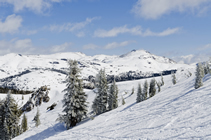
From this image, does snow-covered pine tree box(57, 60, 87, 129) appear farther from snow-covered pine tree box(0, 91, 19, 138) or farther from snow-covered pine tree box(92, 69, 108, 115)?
snow-covered pine tree box(0, 91, 19, 138)

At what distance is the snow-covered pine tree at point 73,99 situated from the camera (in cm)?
2480

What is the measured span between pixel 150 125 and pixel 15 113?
3208cm

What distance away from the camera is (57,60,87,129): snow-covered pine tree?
24.8m

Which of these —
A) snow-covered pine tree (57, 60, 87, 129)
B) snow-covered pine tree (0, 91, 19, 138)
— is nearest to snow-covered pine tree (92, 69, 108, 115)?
snow-covered pine tree (57, 60, 87, 129)

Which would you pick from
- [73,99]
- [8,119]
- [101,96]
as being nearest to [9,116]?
[8,119]

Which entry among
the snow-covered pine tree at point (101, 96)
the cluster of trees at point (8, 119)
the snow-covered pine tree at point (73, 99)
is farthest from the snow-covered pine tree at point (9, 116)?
the snow-covered pine tree at point (101, 96)

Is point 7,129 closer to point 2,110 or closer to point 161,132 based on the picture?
point 2,110

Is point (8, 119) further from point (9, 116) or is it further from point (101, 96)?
point (101, 96)

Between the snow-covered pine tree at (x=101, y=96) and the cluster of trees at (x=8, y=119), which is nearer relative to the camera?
the cluster of trees at (x=8, y=119)

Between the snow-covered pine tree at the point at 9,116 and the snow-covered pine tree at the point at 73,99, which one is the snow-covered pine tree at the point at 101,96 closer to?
the snow-covered pine tree at the point at 73,99

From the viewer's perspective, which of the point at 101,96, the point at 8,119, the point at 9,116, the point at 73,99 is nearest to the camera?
the point at 73,99

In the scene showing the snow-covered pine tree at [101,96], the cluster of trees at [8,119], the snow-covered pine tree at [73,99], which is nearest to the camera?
the snow-covered pine tree at [73,99]

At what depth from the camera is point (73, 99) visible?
985 inches

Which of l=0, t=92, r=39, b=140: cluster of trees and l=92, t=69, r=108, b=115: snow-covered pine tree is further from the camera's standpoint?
l=92, t=69, r=108, b=115: snow-covered pine tree
